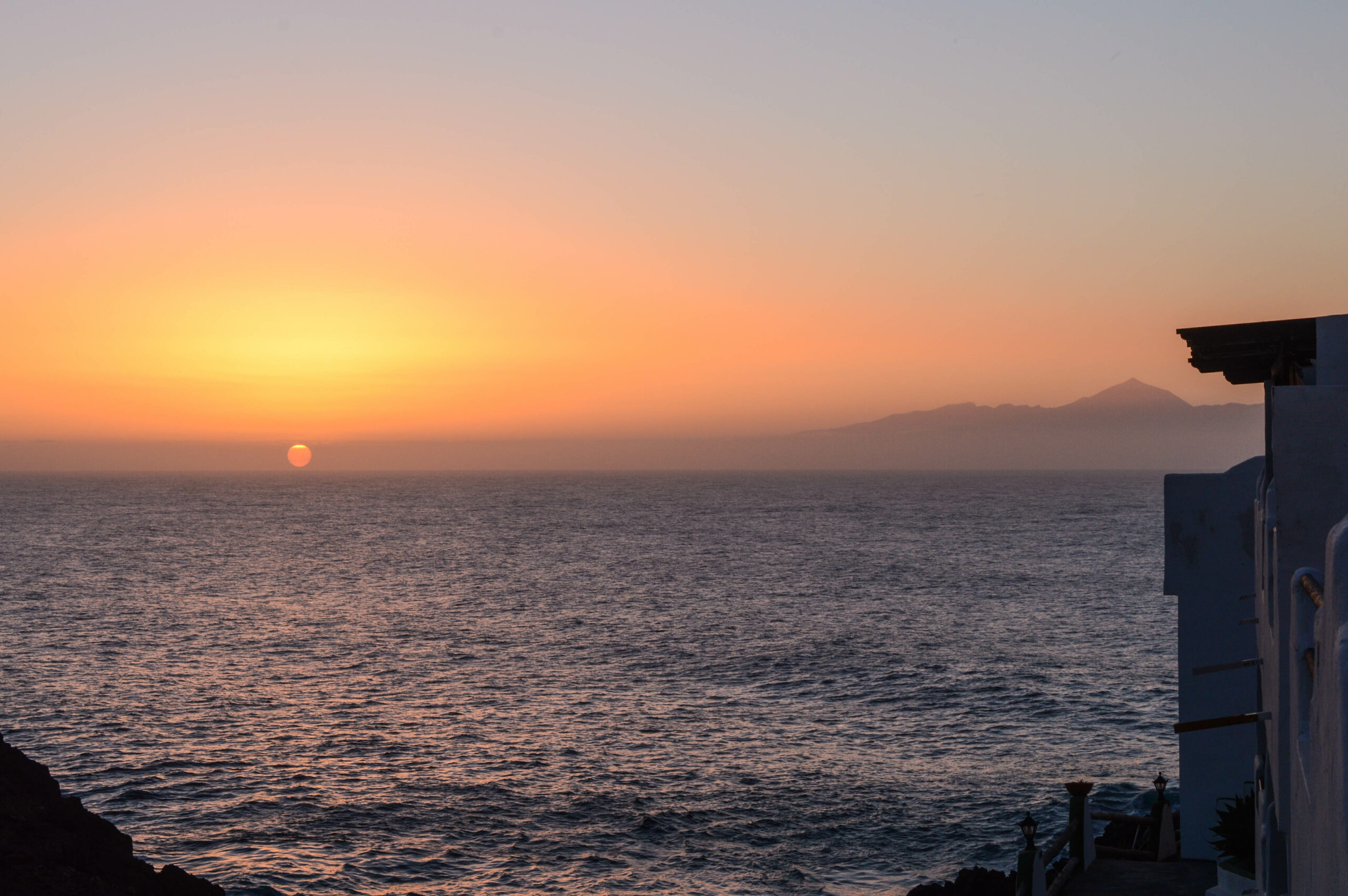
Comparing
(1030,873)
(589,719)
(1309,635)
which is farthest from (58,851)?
(589,719)

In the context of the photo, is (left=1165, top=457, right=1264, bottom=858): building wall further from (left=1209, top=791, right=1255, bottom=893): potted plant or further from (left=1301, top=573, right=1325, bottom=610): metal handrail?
(left=1301, top=573, right=1325, bottom=610): metal handrail

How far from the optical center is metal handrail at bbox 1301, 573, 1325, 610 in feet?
18.3

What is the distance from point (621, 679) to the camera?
48188 millimetres

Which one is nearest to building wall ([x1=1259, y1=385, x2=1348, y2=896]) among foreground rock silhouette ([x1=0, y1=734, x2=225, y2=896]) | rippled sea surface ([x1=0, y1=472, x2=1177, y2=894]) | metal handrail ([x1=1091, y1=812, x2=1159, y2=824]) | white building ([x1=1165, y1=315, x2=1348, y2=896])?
white building ([x1=1165, y1=315, x2=1348, y2=896])

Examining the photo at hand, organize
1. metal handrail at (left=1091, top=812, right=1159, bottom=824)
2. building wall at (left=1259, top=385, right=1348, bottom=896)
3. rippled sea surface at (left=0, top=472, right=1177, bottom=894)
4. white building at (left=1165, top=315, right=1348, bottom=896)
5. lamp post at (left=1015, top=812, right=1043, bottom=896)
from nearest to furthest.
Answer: building wall at (left=1259, top=385, right=1348, bottom=896) < white building at (left=1165, top=315, right=1348, bottom=896) < lamp post at (left=1015, top=812, right=1043, bottom=896) < metal handrail at (left=1091, top=812, right=1159, bottom=824) < rippled sea surface at (left=0, top=472, right=1177, bottom=894)

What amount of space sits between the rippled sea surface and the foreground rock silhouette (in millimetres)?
4699

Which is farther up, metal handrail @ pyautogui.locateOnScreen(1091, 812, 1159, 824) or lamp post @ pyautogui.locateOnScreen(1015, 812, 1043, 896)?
lamp post @ pyautogui.locateOnScreen(1015, 812, 1043, 896)

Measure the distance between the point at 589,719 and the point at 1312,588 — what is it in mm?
36932

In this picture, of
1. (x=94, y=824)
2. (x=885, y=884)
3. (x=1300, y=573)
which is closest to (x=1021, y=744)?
(x=885, y=884)

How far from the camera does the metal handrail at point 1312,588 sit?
559 cm

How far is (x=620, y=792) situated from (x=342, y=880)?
8.88 metres

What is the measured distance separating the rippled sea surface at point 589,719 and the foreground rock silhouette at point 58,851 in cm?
470

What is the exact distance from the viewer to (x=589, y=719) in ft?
134

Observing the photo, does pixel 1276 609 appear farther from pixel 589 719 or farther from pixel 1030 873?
pixel 589 719
